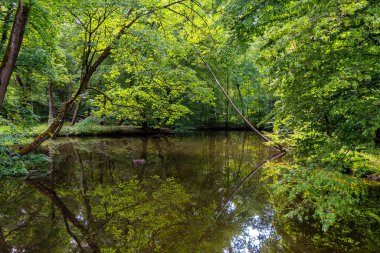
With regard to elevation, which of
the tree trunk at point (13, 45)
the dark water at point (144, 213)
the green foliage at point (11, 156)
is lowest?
the dark water at point (144, 213)

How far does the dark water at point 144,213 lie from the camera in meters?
4.84

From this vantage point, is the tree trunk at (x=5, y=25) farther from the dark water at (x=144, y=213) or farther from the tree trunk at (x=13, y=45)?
the dark water at (x=144, y=213)

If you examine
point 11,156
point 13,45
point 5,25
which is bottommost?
point 11,156

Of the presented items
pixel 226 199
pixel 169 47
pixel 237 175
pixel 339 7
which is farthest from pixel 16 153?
pixel 339 7

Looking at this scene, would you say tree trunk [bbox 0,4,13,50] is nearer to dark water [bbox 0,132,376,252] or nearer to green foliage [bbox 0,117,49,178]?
green foliage [bbox 0,117,49,178]

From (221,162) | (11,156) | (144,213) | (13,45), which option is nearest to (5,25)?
(13,45)

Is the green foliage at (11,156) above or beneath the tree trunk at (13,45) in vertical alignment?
beneath

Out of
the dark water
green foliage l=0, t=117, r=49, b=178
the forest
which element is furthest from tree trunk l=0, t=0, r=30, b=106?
the dark water

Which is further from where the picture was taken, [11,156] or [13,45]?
[11,156]

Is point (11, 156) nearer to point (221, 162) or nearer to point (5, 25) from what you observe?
point (5, 25)

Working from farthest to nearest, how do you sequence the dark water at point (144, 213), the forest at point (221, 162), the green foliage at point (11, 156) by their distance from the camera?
1. the green foliage at point (11, 156)
2. the dark water at point (144, 213)
3. the forest at point (221, 162)

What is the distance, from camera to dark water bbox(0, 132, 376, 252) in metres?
4.84

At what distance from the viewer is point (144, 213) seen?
6223mm

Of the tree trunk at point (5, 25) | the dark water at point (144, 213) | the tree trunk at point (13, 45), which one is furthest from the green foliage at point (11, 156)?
the tree trunk at point (5, 25)
